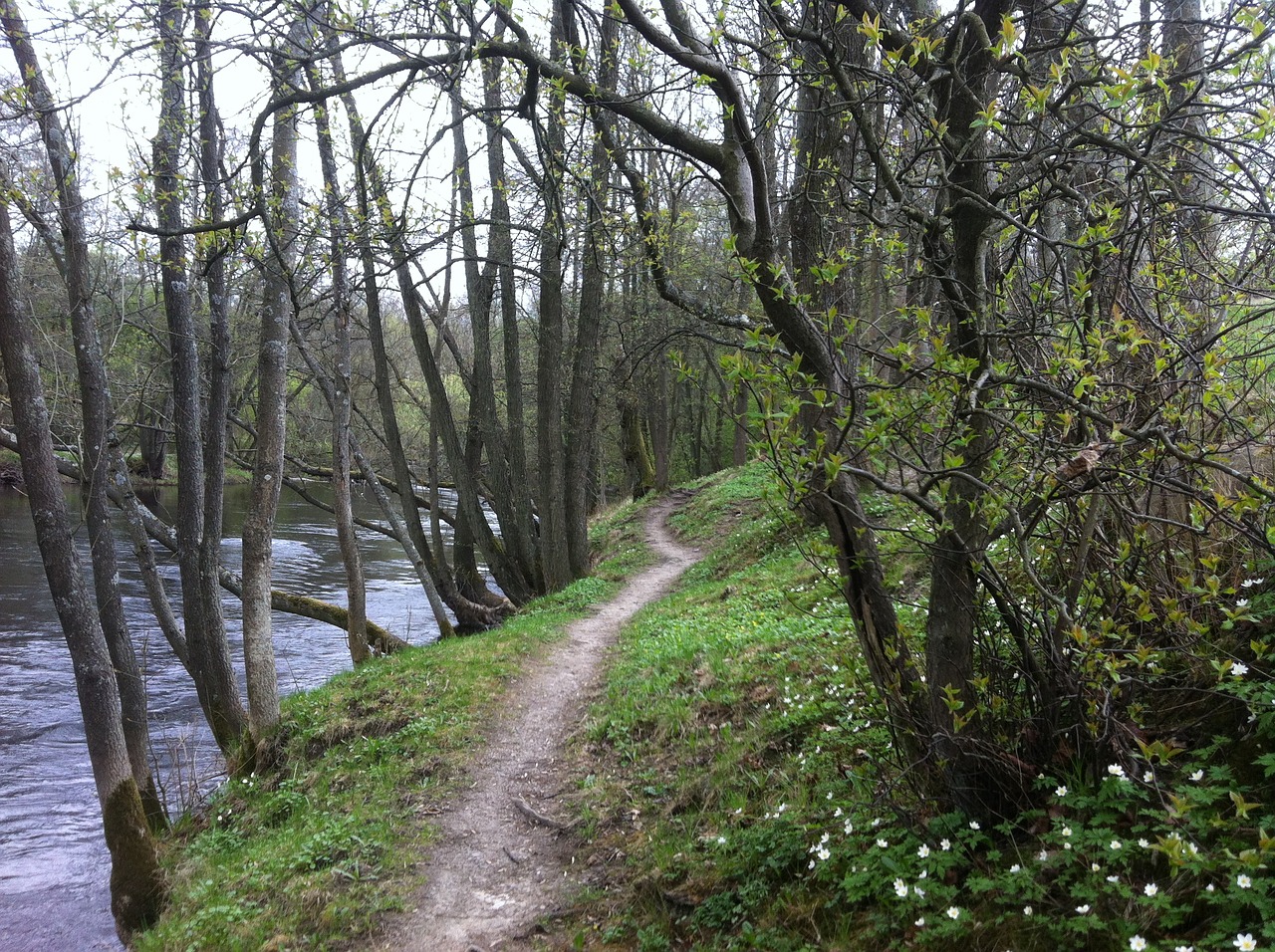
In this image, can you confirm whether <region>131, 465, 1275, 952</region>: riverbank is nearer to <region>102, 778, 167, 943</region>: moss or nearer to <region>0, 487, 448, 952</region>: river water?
<region>102, 778, 167, 943</region>: moss

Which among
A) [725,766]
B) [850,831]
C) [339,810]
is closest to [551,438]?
[339,810]

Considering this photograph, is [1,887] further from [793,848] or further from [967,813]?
[967,813]

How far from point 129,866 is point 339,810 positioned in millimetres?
1678

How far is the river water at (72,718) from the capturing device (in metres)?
6.55

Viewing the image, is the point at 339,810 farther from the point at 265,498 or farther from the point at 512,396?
the point at 512,396

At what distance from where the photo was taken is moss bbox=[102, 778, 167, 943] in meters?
6.02

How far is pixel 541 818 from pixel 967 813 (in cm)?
340

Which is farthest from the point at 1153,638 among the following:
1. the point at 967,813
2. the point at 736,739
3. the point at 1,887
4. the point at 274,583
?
the point at 274,583

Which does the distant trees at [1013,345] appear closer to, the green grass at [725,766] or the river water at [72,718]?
the green grass at [725,766]

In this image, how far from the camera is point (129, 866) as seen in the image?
6.09 meters

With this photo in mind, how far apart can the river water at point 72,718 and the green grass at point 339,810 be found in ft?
2.82

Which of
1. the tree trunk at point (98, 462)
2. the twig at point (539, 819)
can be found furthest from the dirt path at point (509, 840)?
the tree trunk at point (98, 462)

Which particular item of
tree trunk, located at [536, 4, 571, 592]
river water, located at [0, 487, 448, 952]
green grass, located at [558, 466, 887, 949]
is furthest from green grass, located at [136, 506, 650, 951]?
tree trunk, located at [536, 4, 571, 592]

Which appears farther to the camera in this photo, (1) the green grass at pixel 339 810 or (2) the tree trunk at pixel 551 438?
(2) the tree trunk at pixel 551 438
